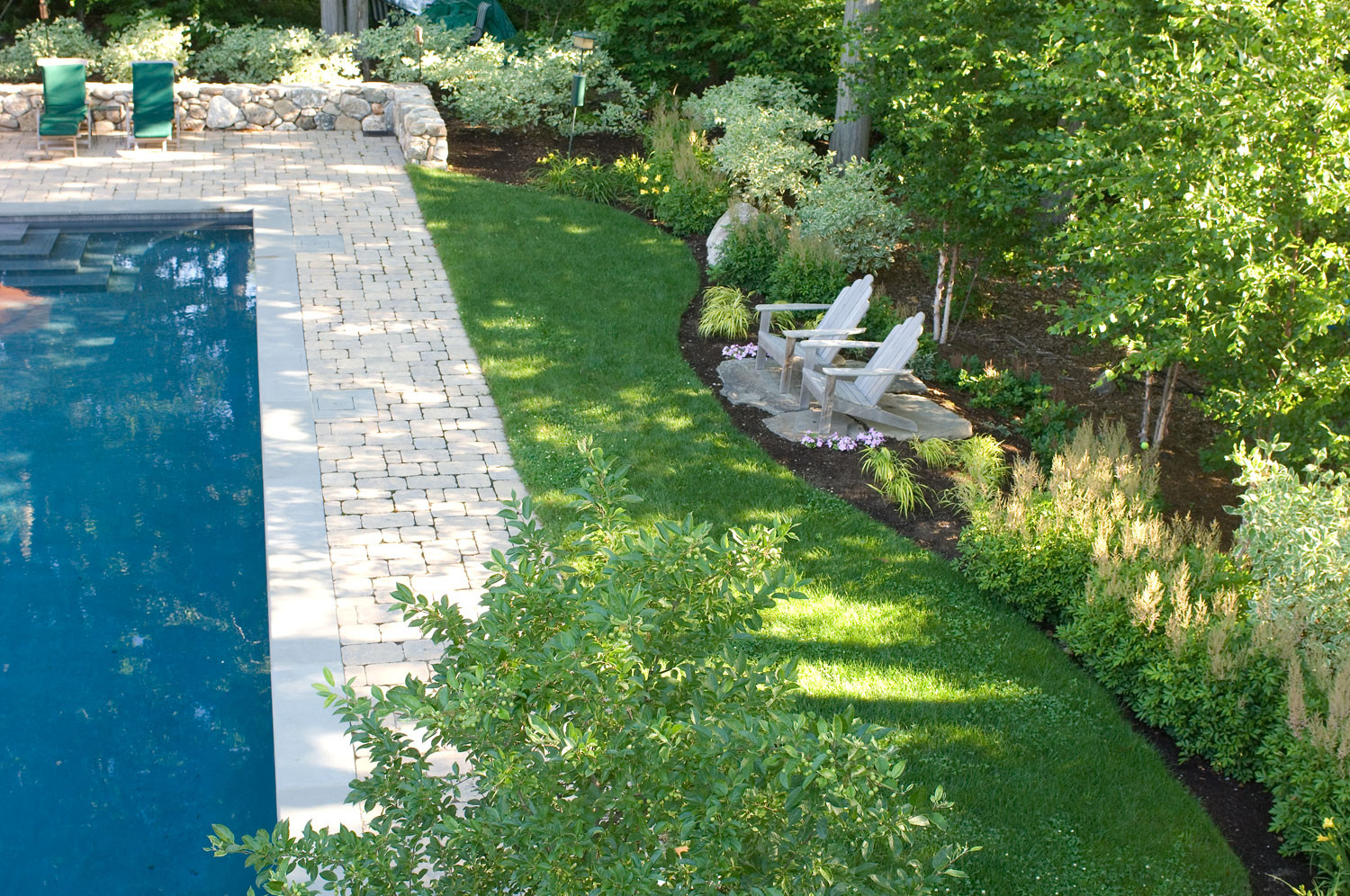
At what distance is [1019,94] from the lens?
675 cm

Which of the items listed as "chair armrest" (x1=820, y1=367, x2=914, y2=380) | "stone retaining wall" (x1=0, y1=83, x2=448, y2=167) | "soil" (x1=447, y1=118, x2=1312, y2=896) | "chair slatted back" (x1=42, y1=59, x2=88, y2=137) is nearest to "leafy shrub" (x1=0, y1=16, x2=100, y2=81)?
"stone retaining wall" (x1=0, y1=83, x2=448, y2=167)

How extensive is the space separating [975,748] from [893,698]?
437 millimetres

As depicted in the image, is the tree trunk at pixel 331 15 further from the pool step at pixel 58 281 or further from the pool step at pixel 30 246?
the pool step at pixel 58 281

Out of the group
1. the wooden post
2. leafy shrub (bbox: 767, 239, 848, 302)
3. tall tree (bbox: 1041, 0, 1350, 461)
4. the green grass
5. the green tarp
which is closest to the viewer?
the green grass

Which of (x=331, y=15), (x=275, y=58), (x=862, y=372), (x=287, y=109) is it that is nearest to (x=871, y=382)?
(x=862, y=372)

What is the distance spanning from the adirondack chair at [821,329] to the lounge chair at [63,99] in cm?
845

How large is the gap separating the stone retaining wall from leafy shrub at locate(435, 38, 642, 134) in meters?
0.49

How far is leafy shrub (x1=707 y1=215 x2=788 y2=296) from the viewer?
1011cm

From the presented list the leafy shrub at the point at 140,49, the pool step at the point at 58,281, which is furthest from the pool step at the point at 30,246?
the leafy shrub at the point at 140,49

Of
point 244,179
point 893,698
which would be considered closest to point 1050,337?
point 893,698

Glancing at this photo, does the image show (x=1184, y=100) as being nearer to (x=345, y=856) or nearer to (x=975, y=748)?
(x=975, y=748)

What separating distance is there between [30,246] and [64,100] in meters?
2.97

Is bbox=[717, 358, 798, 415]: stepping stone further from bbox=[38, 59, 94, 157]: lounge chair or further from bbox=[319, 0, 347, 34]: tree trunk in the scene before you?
bbox=[319, 0, 347, 34]: tree trunk

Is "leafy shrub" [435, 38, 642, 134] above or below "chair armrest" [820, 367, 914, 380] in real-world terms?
above
